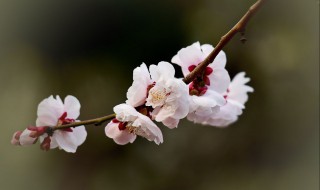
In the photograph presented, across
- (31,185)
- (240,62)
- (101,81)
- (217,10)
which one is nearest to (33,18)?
(101,81)

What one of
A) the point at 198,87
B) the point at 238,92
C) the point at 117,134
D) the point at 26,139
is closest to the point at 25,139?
the point at 26,139

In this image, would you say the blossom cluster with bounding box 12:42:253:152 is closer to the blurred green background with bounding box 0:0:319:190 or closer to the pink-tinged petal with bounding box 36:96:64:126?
the pink-tinged petal with bounding box 36:96:64:126

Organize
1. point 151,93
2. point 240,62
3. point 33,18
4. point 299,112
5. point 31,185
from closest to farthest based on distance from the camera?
point 151,93 → point 31,185 → point 33,18 → point 240,62 → point 299,112

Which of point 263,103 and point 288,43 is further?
point 263,103

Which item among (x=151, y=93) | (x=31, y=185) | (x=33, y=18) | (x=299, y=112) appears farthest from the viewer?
(x=299, y=112)

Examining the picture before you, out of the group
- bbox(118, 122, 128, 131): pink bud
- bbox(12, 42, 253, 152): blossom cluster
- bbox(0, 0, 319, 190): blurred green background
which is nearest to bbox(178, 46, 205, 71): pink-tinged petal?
bbox(12, 42, 253, 152): blossom cluster

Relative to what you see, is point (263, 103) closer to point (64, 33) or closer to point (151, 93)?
point (64, 33)

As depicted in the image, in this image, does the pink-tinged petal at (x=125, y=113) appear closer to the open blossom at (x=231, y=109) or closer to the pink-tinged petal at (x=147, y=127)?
the pink-tinged petal at (x=147, y=127)

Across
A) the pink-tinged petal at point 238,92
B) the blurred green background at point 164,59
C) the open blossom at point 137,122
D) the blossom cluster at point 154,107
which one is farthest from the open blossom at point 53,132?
the blurred green background at point 164,59

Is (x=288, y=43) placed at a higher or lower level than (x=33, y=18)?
higher
